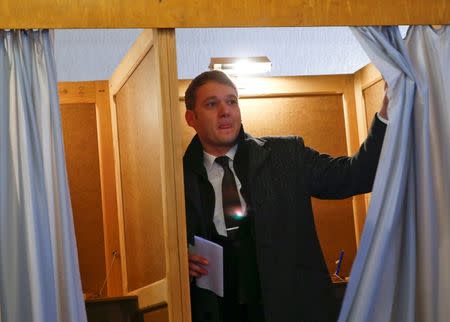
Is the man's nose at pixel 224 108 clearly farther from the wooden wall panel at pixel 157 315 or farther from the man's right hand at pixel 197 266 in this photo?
the wooden wall panel at pixel 157 315

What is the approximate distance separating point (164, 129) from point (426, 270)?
4.20 ft

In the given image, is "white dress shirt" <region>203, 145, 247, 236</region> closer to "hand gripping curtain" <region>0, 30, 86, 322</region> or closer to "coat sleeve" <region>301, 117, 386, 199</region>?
"coat sleeve" <region>301, 117, 386, 199</region>

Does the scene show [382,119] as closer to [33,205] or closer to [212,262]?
[212,262]

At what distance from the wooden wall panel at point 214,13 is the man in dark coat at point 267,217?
444 millimetres

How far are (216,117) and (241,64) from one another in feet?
2.04

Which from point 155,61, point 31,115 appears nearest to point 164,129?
point 155,61

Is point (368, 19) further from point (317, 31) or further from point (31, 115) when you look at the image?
point (31, 115)

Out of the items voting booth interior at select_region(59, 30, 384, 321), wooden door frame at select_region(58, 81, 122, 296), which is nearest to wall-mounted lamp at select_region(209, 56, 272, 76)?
voting booth interior at select_region(59, 30, 384, 321)

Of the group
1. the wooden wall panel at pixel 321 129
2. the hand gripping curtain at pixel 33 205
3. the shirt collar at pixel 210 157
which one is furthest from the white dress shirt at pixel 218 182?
the wooden wall panel at pixel 321 129

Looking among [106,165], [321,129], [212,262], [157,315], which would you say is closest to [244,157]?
[212,262]

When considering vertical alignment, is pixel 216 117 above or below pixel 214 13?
below

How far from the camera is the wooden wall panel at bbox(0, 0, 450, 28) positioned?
123 inches

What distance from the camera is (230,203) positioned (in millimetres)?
3557

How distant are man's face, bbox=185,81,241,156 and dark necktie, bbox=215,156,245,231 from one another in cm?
17
